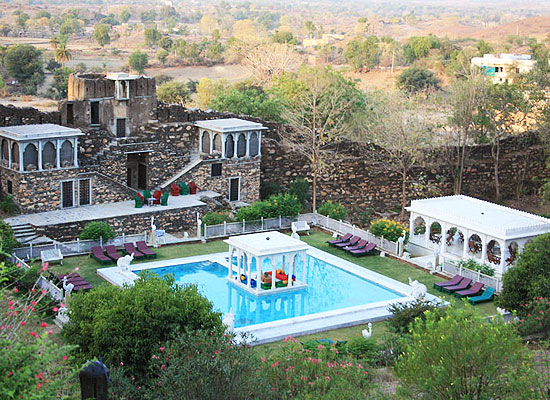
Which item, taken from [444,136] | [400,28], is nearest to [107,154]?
[444,136]

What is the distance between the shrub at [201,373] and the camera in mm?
13461

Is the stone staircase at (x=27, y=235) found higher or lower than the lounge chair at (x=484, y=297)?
higher

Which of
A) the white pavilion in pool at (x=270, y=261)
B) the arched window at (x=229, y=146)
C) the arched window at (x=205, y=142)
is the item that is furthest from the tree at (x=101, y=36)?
the white pavilion in pool at (x=270, y=261)

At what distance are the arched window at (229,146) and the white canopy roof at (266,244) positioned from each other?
8.54 m

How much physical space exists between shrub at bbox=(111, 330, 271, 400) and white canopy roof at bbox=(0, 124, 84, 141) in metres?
14.6

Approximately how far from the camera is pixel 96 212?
1133 inches

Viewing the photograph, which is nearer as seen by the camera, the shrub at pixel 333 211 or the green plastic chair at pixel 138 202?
the green plastic chair at pixel 138 202

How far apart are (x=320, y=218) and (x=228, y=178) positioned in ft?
13.7

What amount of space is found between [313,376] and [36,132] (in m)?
17.1

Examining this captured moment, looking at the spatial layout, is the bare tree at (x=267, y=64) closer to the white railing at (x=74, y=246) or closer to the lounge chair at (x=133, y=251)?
the white railing at (x=74, y=246)

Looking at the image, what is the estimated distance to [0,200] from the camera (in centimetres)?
2833

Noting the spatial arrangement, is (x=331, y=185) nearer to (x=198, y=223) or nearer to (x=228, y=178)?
(x=228, y=178)

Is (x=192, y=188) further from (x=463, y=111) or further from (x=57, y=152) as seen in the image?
(x=463, y=111)

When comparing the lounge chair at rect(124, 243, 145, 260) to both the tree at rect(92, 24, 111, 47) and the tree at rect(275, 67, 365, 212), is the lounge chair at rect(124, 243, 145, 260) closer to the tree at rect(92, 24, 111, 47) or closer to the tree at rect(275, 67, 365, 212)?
the tree at rect(275, 67, 365, 212)
